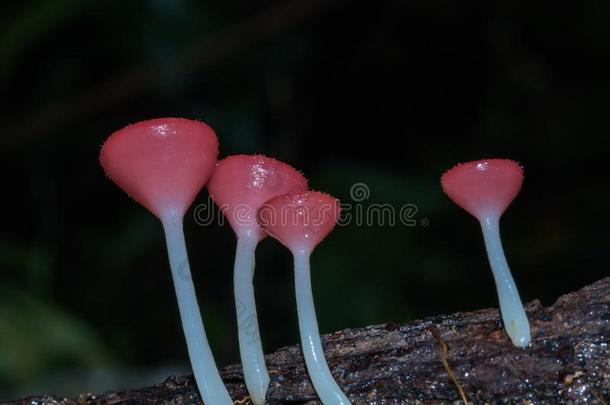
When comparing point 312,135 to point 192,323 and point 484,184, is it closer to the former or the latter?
point 484,184

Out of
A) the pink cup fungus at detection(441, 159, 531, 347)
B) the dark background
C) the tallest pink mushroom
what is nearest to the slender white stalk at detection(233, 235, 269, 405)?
the tallest pink mushroom

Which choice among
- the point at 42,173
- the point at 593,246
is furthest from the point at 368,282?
the point at 42,173

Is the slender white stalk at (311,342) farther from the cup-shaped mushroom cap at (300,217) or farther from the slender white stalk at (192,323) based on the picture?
the slender white stalk at (192,323)

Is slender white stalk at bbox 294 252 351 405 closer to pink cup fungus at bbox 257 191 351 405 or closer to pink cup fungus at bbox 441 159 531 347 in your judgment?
pink cup fungus at bbox 257 191 351 405

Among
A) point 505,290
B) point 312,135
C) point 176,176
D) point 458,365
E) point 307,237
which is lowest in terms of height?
point 458,365

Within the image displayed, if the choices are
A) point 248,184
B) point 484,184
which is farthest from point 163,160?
point 484,184

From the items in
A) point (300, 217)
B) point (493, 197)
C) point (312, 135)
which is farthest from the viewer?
point (312, 135)

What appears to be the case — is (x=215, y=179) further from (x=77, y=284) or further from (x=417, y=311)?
(x=77, y=284)
